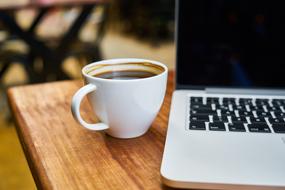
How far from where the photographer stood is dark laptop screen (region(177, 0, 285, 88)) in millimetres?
560

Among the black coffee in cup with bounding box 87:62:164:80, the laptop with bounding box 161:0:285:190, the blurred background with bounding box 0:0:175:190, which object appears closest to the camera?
the laptop with bounding box 161:0:285:190

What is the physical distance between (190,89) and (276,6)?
7.7 inches

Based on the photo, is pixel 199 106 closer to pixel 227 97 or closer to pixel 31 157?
pixel 227 97

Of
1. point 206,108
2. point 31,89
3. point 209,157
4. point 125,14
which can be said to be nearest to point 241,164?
point 209,157

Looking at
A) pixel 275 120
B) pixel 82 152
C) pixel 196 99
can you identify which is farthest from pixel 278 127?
pixel 82 152

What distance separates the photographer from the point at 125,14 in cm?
396

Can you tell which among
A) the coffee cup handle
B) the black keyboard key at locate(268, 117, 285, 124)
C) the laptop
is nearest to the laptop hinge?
the laptop

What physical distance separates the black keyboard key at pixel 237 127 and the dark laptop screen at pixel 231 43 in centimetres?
15

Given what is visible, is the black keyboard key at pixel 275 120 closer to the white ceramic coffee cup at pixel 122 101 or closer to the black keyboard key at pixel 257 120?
the black keyboard key at pixel 257 120

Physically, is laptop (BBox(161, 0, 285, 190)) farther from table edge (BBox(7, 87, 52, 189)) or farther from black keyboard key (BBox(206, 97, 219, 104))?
table edge (BBox(7, 87, 52, 189))

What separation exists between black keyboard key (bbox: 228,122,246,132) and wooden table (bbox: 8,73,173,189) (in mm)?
84

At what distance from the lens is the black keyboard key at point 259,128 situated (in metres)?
0.41

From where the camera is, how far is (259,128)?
1.37 ft

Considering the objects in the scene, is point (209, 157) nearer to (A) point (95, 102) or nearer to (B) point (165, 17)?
(A) point (95, 102)
